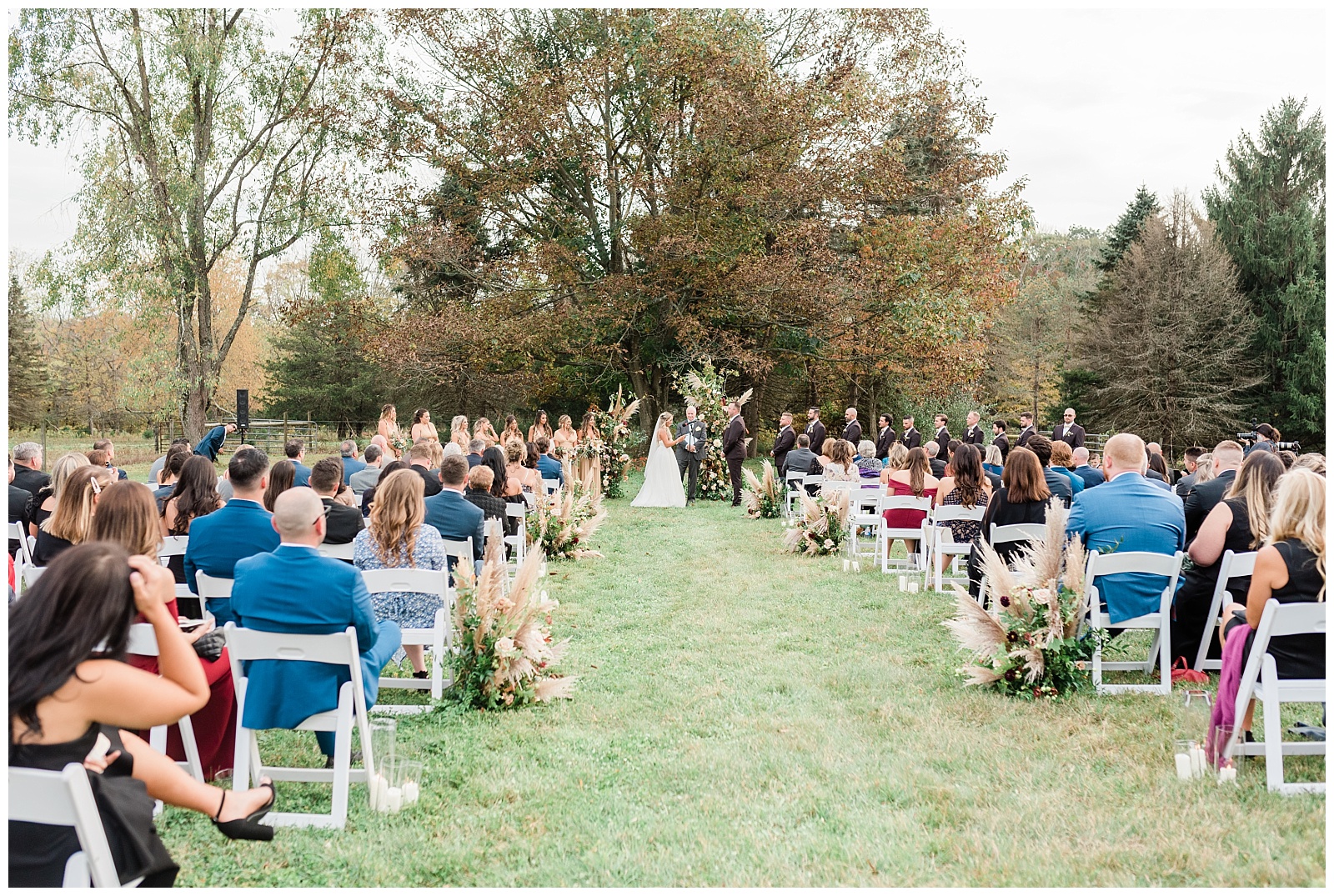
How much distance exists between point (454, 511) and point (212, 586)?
6.96 feet

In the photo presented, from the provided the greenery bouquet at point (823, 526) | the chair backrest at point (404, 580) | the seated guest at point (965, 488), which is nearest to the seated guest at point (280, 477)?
the chair backrest at point (404, 580)

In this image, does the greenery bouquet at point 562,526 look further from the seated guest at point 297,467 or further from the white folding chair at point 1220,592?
the white folding chair at point 1220,592

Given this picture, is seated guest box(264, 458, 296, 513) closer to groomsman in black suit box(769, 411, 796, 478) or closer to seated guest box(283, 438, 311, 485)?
seated guest box(283, 438, 311, 485)

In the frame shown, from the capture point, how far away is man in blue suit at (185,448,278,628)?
529 centimetres

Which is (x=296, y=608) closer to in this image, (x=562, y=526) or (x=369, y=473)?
(x=369, y=473)

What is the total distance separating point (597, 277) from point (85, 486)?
21254mm

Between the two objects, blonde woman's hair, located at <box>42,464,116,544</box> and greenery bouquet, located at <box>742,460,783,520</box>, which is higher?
blonde woman's hair, located at <box>42,464,116,544</box>

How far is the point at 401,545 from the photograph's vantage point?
5.52 m

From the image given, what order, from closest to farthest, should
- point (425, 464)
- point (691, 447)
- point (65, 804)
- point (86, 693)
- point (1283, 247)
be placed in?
point (65, 804), point (86, 693), point (425, 464), point (691, 447), point (1283, 247)

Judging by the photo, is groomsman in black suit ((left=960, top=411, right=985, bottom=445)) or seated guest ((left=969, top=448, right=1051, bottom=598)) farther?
groomsman in black suit ((left=960, top=411, right=985, bottom=445))

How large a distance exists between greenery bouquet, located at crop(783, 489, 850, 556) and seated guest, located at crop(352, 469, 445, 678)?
674 cm

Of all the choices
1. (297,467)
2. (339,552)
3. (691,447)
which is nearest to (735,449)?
(691,447)

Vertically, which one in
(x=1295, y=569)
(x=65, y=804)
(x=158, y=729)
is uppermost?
(x=1295, y=569)

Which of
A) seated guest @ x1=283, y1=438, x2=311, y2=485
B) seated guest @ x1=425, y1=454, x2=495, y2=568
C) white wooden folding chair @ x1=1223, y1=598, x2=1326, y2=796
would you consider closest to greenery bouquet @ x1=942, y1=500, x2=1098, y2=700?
white wooden folding chair @ x1=1223, y1=598, x2=1326, y2=796
